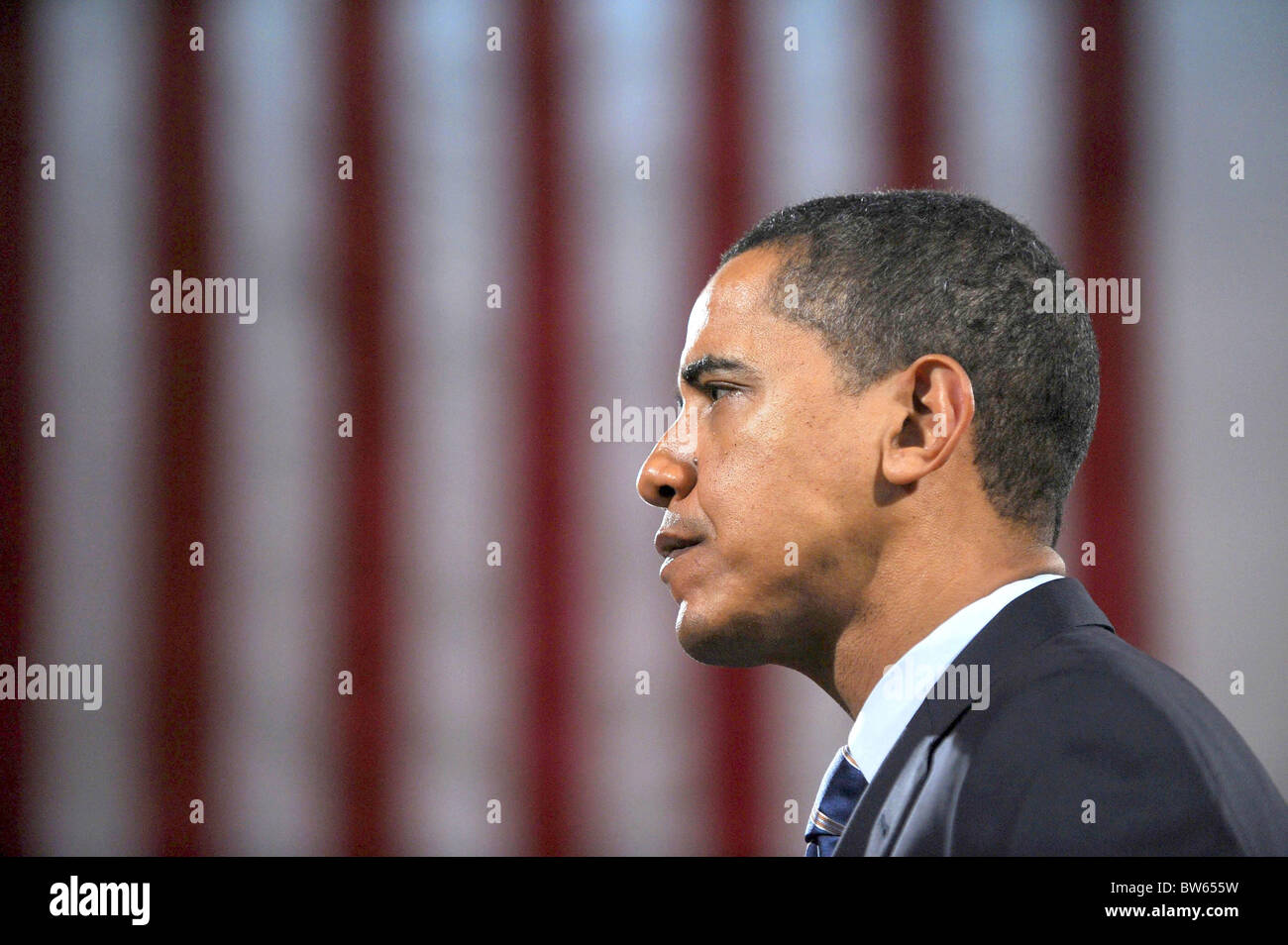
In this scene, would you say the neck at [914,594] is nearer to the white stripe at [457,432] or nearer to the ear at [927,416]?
the ear at [927,416]

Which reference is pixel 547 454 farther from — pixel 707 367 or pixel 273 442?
pixel 707 367

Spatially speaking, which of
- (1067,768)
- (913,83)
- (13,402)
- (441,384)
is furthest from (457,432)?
(1067,768)

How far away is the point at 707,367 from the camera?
1159 mm

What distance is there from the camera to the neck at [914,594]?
1.08 meters

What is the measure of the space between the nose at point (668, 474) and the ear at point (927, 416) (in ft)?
0.70

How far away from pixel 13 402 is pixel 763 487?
2582 mm

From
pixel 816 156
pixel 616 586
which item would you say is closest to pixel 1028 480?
pixel 616 586

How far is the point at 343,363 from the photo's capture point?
2.87 metres

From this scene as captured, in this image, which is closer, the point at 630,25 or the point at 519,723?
the point at 519,723

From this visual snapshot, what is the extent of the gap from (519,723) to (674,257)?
1.30m

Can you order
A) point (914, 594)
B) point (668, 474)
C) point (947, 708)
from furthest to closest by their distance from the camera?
point (668, 474), point (914, 594), point (947, 708)

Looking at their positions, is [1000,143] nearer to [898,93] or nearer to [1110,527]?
[898,93]

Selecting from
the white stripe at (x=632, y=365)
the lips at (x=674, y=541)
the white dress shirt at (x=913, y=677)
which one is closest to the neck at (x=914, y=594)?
the white dress shirt at (x=913, y=677)

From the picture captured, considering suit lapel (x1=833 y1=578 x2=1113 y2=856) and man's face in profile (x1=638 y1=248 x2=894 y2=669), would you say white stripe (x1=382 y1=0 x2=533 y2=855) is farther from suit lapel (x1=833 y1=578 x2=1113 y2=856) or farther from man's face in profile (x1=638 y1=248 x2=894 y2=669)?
suit lapel (x1=833 y1=578 x2=1113 y2=856)
